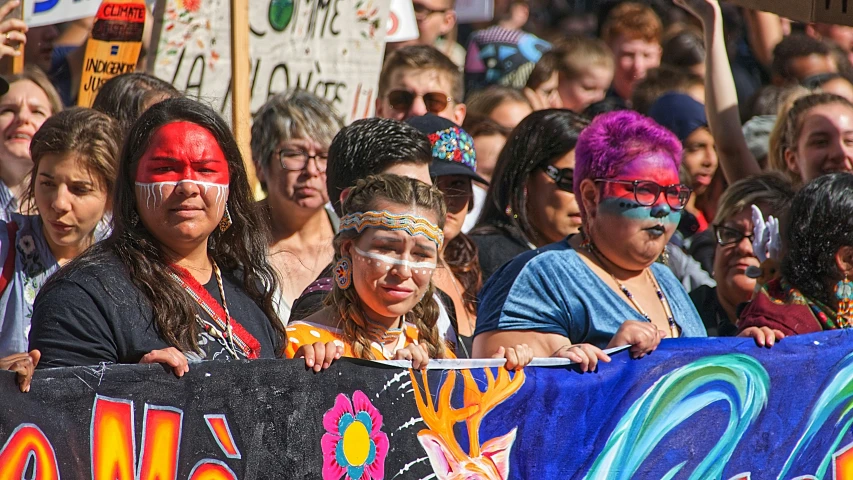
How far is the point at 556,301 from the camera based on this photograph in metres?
3.49

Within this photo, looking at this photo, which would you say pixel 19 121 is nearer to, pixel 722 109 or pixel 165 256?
pixel 165 256

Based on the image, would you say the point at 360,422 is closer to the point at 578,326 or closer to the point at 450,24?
the point at 578,326

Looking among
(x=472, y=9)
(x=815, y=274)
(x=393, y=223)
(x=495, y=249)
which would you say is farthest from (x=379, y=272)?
(x=472, y=9)

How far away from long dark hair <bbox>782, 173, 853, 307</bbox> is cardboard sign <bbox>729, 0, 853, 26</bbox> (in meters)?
0.87

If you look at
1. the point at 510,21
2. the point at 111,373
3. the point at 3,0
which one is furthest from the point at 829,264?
the point at 510,21

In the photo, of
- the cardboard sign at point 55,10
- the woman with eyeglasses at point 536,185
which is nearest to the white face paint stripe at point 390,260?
the woman with eyeglasses at point 536,185

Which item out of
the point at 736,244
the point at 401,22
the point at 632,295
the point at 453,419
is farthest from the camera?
the point at 401,22

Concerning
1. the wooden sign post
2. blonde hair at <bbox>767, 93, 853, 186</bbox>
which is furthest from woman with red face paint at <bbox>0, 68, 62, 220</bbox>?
blonde hair at <bbox>767, 93, 853, 186</bbox>

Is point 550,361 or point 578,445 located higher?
point 550,361

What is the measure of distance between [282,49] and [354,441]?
9.58 ft

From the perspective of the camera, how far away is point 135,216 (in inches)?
124

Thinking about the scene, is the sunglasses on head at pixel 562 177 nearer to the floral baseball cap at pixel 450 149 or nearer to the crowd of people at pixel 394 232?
the crowd of people at pixel 394 232

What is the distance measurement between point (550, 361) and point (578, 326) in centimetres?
33

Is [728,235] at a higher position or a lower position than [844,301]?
higher
